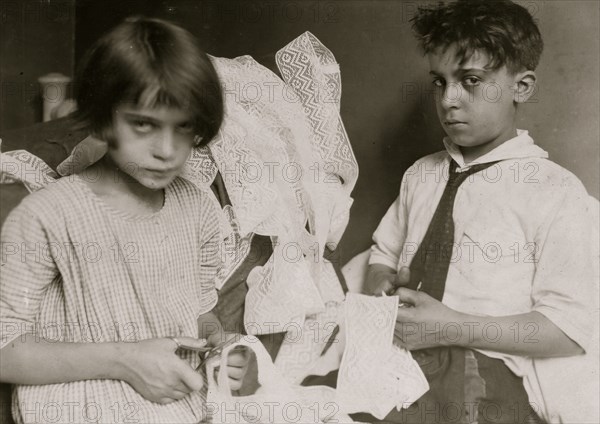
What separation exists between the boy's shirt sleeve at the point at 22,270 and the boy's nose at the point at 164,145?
7.0 inches

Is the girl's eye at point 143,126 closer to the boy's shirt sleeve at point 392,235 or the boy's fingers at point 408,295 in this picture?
the boy's fingers at point 408,295

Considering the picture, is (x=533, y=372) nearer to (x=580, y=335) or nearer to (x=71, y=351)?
(x=580, y=335)

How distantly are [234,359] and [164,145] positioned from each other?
13.0 inches

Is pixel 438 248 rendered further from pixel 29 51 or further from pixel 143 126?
pixel 29 51

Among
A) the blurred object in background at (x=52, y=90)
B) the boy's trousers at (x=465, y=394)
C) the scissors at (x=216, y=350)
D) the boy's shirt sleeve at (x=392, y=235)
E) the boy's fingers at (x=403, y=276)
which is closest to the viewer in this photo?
the scissors at (x=216, y=350)

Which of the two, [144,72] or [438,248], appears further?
[438,248]

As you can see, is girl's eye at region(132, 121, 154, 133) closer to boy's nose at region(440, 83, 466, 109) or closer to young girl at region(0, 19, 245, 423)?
young girl at region(0, 19, 245, 423)

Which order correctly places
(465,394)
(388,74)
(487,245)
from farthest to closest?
(388,74), (487,245), (465,394)

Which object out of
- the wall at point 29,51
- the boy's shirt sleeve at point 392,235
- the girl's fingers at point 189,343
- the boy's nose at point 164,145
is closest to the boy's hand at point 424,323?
the boy's shirt sleeve at point 392,235

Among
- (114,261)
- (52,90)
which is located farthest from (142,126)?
(52,90)

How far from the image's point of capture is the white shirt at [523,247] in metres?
1.18

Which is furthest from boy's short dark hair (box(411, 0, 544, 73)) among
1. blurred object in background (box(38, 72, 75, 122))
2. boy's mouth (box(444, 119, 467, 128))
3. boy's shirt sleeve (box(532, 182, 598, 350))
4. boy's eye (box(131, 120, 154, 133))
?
blurred object in background (box(38, 72, 75, 122))

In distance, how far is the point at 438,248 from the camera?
130cm

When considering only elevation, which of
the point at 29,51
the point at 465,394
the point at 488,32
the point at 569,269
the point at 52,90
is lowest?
the point at 465,394
